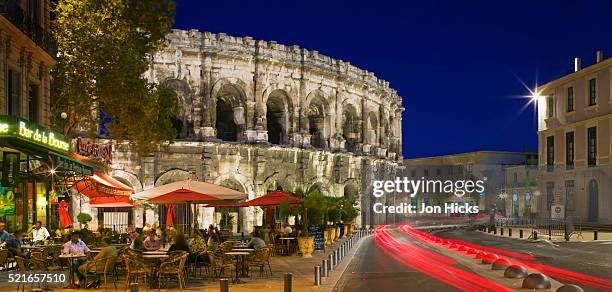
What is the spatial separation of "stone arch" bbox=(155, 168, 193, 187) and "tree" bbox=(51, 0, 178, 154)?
13.5 m

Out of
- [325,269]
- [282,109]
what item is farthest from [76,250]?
[282,109]

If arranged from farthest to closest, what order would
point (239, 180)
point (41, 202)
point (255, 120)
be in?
point (255, 120)
point (239, 180)
point (41, 202)

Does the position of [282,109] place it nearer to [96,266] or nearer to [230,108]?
[230,108]

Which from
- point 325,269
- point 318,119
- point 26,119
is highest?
point 318,119

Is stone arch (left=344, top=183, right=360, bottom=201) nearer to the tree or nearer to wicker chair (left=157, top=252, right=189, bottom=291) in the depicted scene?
the tree

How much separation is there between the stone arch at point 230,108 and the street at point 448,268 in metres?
14.5

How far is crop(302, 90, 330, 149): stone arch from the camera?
153ft

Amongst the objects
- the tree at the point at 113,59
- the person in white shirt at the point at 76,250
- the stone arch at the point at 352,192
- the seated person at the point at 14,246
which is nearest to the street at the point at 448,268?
the person in white shirt at the point at 76,250

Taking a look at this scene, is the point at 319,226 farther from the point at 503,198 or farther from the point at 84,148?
the point at 503,198

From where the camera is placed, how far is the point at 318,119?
159 ft

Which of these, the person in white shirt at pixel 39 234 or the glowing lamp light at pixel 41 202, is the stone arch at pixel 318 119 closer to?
the glowing lamp light at pixel 41 202

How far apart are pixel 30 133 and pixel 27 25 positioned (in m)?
5.17

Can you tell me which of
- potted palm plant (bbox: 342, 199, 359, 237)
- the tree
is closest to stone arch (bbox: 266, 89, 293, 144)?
potted palm plant (bbox: 342, 199, 359, 237)

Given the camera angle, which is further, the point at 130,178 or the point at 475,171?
the point at 475,171
